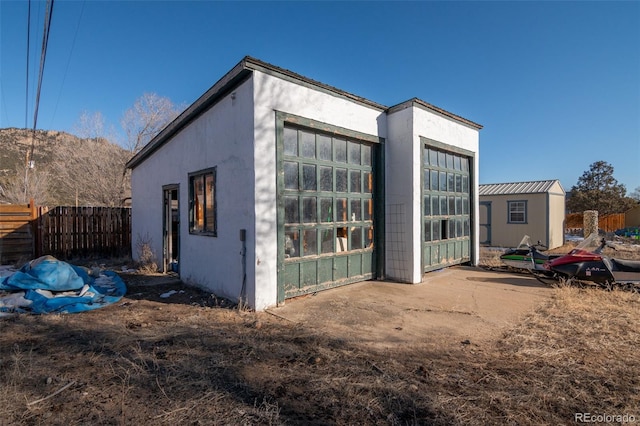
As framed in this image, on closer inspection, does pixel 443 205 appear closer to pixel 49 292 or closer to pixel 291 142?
pixel 291 142

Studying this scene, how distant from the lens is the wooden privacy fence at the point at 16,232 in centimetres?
991

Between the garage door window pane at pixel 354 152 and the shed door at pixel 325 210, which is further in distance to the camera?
the garage door window pane at pixel 354 152

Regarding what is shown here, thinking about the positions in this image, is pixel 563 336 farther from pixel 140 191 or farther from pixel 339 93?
pixel 140 191

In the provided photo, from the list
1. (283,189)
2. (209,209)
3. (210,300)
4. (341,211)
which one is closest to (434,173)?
(341,211)

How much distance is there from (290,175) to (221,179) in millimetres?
1323

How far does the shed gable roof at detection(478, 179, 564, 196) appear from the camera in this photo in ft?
47.1

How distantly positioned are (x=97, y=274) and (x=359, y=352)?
6413 millimetres

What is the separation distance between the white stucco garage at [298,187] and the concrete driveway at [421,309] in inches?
Result: 18.4

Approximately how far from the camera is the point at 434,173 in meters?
8.10

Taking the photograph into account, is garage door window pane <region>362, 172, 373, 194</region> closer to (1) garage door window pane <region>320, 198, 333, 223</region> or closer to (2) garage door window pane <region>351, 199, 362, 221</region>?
(2) garage door window pane <region>351, 199, 362, 221</region>

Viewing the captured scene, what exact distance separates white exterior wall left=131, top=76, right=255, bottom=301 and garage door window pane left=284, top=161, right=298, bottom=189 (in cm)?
75

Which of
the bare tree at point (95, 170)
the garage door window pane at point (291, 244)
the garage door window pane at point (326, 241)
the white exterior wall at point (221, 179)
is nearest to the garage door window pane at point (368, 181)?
the garage door window pane at point (326, 241)

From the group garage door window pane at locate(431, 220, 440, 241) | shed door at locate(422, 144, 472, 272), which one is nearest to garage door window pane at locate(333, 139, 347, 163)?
shed door at locate(422, 144, 472, 272)

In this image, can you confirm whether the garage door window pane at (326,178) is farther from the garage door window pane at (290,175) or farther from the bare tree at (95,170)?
the bare tree at (95,170)
